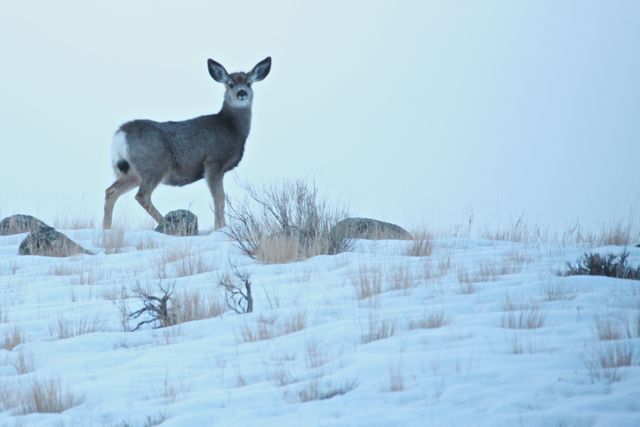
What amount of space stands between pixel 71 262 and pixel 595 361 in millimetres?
6714

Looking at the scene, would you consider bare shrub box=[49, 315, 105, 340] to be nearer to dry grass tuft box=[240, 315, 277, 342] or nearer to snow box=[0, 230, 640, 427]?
snow box=[0, 230, 640, 427]

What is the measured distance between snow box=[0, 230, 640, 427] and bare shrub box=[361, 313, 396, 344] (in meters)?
0.02

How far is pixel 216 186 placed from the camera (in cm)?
1488

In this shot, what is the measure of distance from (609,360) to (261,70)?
1197 centimetres

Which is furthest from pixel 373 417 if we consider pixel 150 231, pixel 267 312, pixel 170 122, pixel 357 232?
pixel 170 122

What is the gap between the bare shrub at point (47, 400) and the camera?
508 cm

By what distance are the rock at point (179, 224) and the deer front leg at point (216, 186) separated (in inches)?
60.3

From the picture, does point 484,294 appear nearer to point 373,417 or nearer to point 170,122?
point 373,417

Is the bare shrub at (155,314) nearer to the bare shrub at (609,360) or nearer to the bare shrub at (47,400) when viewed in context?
the bare shrub at (47,400)

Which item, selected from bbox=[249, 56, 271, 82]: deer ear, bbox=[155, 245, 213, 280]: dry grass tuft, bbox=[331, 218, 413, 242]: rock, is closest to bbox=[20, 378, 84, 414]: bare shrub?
bbox=[155, 245, 213, 280]: dry grass tuft

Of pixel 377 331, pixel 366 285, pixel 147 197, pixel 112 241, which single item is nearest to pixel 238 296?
pixel 366 285

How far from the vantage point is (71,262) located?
404 inches

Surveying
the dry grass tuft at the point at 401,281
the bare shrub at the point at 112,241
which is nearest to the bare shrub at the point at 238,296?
the dry grass tuft at the point at 401,281

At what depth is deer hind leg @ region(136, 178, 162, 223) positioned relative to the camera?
14.1 meters
